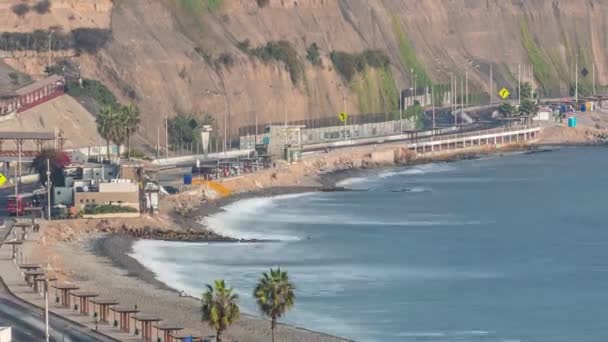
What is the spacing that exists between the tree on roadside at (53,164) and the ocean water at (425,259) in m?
8.25

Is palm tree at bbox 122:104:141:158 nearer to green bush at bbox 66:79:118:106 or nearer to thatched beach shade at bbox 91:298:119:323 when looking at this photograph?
green bush at bbox 66:79:118:106

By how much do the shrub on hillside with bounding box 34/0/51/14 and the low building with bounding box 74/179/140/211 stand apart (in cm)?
5211

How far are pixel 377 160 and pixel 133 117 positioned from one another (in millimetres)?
38356

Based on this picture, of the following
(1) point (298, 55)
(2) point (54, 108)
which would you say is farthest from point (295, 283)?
(1) point (298, 55)

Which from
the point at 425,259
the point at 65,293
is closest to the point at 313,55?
the point at 425,259

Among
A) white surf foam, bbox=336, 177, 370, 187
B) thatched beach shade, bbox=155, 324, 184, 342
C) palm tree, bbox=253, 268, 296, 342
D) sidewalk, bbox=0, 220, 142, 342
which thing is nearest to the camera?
palm tree, bbox=253, 268, 296, 342

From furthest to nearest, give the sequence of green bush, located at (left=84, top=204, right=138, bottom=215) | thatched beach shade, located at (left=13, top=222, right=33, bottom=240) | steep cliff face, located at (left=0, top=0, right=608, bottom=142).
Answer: steep cliff face, located at (left=0, top=0, right=608, bottom=142)
green bush, located at (left=84, top=204, right=138, bottom=215)
thatched beach shade, located at (left=13, top=222, right=33, bottom=240)

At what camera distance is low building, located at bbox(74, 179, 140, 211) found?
3686 inches

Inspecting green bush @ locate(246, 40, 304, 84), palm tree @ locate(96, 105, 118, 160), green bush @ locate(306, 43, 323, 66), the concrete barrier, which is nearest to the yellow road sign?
green bush @ locate(246, 40, 304, 84)

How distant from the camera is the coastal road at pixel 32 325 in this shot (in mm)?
58094

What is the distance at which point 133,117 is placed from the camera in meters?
118

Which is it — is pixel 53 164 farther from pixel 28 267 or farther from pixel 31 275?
pixel 31 275

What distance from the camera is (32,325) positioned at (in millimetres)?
60031

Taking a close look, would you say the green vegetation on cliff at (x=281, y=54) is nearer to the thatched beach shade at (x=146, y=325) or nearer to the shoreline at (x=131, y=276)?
the shoreline at (x=131, y=276)
